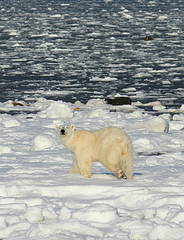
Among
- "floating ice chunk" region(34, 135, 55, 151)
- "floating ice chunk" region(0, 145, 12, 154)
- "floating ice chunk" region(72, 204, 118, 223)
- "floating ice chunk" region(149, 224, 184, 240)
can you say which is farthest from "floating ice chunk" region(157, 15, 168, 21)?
"floating ice chunk" region(149, 224, 184, 240)

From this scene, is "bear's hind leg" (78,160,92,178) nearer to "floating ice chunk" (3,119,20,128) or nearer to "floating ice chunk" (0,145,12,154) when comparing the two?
"floating ice chunk" (0,145,12,154)

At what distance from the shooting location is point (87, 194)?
4758mm

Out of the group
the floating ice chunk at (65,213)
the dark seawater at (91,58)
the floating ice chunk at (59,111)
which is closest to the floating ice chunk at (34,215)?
the floating ice chunk at (65,213)

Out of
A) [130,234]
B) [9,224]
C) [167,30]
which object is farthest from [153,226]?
[167,30]

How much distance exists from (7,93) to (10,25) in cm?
1623

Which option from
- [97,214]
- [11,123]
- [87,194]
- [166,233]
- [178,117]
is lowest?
[178,117]

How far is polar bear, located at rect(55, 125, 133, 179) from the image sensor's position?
207 inches

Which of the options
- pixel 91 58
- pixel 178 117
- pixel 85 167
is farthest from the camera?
pixel 91 58

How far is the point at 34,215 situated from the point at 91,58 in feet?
47.5

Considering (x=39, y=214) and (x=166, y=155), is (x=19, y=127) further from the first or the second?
(x=39, y=214)

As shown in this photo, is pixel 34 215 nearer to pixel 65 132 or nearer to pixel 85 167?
pixel 85 167

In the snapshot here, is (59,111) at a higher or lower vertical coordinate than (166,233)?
lower

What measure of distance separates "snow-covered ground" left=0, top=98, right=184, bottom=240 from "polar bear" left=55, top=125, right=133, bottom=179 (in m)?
0.13

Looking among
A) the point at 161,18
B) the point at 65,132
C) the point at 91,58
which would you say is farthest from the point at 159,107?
the point at 161,18
